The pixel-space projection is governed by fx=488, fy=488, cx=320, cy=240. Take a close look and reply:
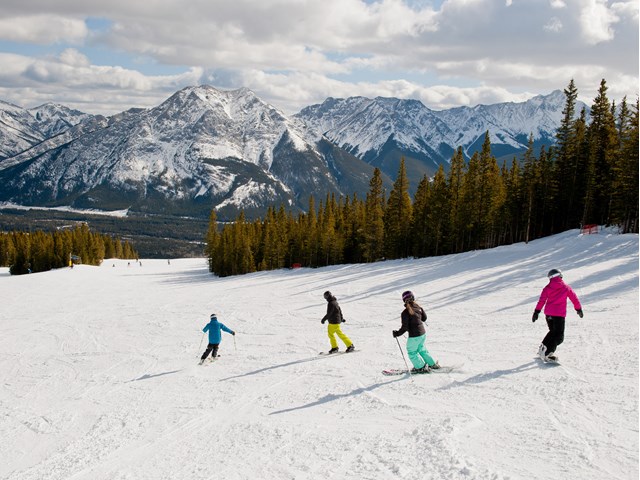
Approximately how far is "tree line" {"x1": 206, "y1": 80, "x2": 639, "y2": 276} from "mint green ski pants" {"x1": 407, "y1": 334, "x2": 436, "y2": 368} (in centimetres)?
3371

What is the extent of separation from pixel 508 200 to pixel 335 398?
48.7 m

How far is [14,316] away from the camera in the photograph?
34.8m

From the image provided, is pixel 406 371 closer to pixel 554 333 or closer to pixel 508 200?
pixel 554 333

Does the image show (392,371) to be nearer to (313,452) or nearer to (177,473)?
(313,452)

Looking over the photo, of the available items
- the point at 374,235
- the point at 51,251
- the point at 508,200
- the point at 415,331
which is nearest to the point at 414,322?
the point at 415,331

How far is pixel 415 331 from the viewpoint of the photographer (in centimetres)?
1239

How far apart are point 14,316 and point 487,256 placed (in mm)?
36524

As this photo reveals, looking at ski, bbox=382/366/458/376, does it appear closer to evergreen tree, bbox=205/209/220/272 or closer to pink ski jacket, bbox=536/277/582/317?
pink ski jacket, bbox=536/277/582/317

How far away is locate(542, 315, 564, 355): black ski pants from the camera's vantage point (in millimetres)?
12164

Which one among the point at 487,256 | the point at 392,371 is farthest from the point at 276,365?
the point at 487,256

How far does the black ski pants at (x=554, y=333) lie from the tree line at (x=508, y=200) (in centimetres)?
3194

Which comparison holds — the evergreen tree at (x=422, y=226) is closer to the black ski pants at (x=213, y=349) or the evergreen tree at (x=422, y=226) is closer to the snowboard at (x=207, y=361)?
the black ski pants at (x=213, y=349)

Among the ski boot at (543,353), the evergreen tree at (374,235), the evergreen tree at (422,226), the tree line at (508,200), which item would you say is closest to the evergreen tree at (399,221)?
the tree line at (508,200)

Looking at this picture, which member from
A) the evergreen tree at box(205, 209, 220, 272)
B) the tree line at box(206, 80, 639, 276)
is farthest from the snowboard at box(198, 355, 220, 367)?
the evergreen tree at box(205, 209, 220, 272)
